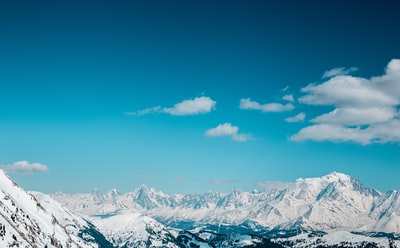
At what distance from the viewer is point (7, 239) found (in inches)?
7771
